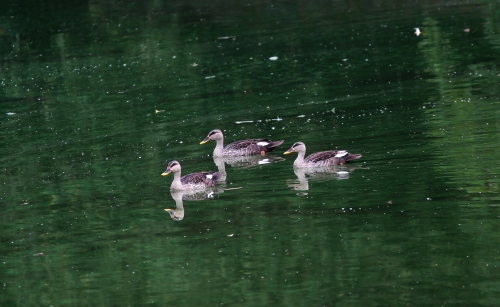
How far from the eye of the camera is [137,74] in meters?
29.9

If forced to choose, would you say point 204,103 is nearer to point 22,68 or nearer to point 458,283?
point 22,68

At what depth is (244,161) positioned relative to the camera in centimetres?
1923

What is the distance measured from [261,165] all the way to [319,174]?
4.99ft

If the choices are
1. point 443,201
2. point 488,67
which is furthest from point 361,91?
point 443,201

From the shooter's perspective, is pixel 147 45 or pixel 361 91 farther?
pixel 147 45

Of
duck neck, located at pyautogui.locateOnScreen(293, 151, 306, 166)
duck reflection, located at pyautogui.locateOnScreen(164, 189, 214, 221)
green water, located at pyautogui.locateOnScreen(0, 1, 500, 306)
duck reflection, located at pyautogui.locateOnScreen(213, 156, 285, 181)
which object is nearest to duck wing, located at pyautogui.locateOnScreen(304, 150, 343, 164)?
duck neck, located at pyautogui.locateOnScreen(293, 151, 306, 166)

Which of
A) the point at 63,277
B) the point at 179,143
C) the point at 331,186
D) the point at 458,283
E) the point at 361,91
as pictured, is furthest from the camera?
the point at 361,91

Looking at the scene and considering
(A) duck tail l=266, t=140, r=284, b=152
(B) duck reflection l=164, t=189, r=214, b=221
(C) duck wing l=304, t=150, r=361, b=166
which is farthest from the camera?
(A) duck tail l=266, t=140, r=284, b=152

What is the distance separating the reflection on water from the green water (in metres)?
0.11

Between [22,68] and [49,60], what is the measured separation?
124 centimetres

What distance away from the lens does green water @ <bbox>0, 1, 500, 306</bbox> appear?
490 inches

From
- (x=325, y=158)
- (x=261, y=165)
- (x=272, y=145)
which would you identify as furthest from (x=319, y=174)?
(x=272, y=145)

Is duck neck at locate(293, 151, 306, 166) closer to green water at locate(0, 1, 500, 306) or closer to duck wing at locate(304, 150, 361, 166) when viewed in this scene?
duck wing at locate(304, 150, 361, 166)

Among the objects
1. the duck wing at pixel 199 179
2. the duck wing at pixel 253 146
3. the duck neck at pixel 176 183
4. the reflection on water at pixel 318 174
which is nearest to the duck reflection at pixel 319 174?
the reflection on water at pixel 318 174
